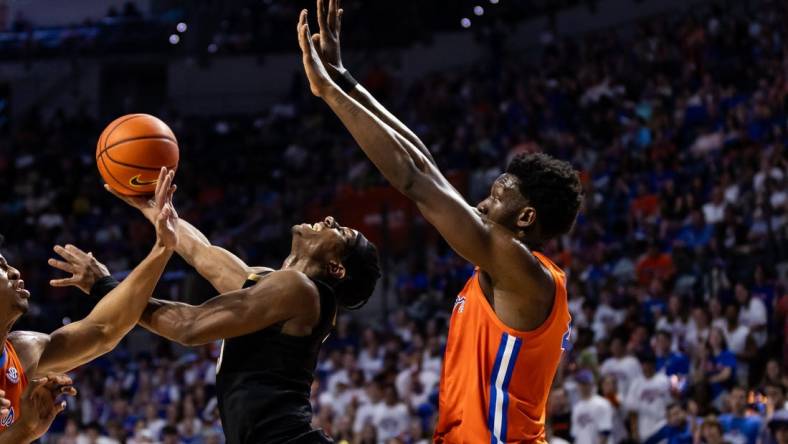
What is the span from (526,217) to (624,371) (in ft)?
21.5

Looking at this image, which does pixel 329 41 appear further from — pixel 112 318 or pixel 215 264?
pixel 112 318

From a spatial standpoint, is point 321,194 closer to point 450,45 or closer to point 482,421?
point 450,45

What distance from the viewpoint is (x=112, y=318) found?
4.36 meters

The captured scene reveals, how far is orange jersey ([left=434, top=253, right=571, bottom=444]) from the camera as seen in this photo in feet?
12.8

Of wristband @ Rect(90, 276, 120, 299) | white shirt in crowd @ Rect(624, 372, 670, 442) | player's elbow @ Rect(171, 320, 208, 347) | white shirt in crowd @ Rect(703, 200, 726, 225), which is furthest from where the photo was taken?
white shirt in crowd @ Rect(703, 200, 726, 225)

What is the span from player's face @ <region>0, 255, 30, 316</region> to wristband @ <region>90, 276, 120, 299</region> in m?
0.27

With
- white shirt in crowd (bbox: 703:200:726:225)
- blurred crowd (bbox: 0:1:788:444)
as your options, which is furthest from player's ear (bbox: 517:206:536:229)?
white shirt in crowd (bbox: 703:200:726:225)

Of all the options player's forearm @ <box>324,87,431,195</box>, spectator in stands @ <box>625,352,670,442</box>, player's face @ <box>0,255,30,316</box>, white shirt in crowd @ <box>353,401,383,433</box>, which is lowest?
white shirt in crowd @ <box>353,401,383,433</box>

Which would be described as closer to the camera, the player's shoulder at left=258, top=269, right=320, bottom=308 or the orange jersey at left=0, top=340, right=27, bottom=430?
the player's shoulder at left=258, top=269, right=320, bottom=308

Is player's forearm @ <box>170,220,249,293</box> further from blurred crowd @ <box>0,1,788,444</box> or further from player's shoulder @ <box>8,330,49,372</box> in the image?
Answer: blurred crowd @ <box>0,1,788,444</box>

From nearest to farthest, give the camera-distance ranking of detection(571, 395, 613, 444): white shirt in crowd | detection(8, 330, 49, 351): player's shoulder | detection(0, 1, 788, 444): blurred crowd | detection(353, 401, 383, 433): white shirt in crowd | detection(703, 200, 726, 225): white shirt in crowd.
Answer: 1. detection(8, 330, 49, 351): player's shoulder
2. detection(571, 395, 613, 444): white shirt in crowd
3. detection(0, 1, 788, 444): blurred crowd
4. detection(353, 401, 383, 433): white shirt in crowd
5. detection(703, 200, 726, 225): white shirt in crowd

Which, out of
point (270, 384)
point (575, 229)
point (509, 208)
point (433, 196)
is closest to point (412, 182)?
point (433, 196)

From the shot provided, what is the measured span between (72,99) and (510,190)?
20.8 meters

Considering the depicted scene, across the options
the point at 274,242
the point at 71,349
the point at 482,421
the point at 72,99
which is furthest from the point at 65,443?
the point at 72,99
